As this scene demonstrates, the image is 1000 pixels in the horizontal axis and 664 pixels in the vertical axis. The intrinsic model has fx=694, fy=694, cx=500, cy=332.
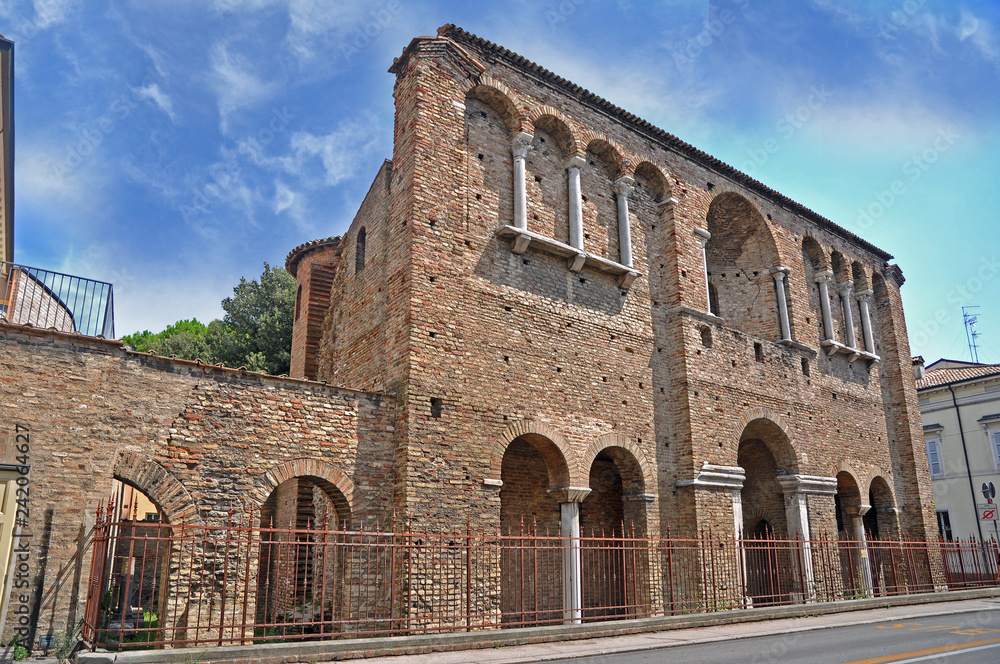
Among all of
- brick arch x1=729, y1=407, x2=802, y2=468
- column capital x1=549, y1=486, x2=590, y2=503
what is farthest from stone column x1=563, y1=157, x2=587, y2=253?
brick arch x1=729, y1=407, x2=802, y2=468

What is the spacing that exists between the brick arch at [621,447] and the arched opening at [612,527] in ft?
0.27

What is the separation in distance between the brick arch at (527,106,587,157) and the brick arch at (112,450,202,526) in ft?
31.6

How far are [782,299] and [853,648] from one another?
1135 cm

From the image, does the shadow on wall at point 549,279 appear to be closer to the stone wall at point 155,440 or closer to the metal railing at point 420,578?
the stone wall at point 155,440

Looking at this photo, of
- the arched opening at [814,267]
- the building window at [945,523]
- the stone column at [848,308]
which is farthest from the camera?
the building window at [945,523]

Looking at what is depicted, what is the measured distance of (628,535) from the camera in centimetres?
1458

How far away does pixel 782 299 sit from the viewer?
18828 mm

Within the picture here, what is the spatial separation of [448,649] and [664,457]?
23.8ft

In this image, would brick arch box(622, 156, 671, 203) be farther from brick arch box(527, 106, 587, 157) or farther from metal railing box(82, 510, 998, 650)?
metal railing box(82, 510, 998, 650)

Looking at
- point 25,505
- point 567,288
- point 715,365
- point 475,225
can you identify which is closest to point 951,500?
point 715,365

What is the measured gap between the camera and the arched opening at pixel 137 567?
7.46 m

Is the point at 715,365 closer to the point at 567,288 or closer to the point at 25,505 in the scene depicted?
the point at 567,288

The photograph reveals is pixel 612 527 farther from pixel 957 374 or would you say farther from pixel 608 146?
pixel 957 374

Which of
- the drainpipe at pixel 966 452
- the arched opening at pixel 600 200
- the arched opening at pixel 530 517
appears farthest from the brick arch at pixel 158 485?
the drainpipe at pixel 966 452
